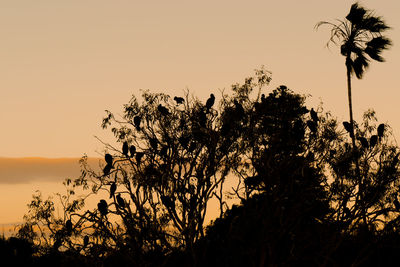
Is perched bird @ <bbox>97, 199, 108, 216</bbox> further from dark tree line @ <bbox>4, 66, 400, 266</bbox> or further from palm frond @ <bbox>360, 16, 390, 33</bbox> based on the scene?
palm frond @ <bbox>360, 16, 390, 33</bbox>

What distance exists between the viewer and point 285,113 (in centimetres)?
2478

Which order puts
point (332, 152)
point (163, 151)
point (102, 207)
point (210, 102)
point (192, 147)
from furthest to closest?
point (332, 152) → point (163, 151) → point (192, 147) → point (210, 102) → point (102, 207)

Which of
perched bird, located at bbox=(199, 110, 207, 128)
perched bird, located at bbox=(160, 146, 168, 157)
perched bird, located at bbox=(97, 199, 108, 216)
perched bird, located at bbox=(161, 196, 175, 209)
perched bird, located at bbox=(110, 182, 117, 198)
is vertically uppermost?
perched bird, located at bbox=(199, 110, 207, 128)

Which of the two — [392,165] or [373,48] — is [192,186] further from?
[373,48]

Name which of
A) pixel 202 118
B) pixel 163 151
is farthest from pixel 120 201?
pixel 202 118

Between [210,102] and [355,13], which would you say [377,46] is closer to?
[355,13]

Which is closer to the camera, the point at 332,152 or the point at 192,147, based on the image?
the point at 192,147

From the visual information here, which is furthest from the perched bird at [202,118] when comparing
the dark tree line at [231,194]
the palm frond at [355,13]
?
the palm frond at [355,13]

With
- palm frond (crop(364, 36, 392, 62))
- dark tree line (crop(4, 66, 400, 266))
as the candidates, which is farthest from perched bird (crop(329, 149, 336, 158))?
palm frond (crop(364, 36, 392, 62))

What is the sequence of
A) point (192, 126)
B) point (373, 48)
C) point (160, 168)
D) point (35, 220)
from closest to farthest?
1. point (160, 168)
2. point (192, 126)
3. point (35, 220)
4. point (373, 48)

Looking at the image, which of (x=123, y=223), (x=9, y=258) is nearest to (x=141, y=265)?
(x=123, y=223)

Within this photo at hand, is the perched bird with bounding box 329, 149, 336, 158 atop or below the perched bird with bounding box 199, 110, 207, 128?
below

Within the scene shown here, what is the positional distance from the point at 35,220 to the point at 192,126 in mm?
8471

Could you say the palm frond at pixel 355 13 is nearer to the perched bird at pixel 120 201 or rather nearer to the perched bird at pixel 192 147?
the perched bird at pixel 192 147
